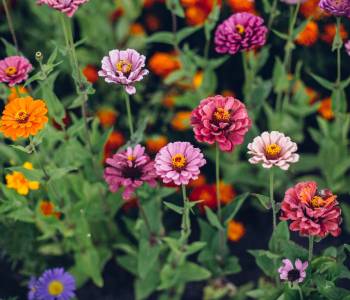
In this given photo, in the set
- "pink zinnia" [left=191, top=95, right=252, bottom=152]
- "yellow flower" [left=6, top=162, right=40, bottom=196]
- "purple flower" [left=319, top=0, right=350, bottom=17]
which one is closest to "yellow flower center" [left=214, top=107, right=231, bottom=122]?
"pink zinnia" [left=191, top=95, right=252, bottom=152]

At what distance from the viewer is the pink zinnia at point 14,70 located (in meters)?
1.90

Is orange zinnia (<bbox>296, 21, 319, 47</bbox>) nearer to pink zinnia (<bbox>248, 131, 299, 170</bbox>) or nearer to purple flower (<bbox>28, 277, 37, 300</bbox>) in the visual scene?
pink zinnia (<bbox>248, 131, 299, 170</bbox>)

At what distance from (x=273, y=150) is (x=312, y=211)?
0.22 meters

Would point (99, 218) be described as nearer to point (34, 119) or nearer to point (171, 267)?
point (171, 267)

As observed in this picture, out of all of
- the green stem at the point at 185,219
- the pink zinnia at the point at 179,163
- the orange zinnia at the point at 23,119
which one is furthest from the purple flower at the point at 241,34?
the orange zinnia at the point at 23,119

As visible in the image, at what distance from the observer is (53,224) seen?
7.48 feet

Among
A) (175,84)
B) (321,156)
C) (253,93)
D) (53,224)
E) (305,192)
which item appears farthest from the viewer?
(175,84)

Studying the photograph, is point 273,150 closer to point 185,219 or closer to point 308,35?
point 185,219

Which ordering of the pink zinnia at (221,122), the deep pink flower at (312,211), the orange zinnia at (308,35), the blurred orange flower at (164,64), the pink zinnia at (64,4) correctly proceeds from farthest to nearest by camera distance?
the blurred orange flower at (164,64) < the orange zinnia at (308,35) < the pink zinnia at (64,4) < the pink zinnia at (221,122) < the deep pink flower at (312,211)

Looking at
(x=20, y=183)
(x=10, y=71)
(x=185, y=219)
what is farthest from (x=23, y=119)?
(x=185, y=219)

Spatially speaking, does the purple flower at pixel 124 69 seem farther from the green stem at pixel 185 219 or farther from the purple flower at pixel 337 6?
the purple flower at pixel 337 6

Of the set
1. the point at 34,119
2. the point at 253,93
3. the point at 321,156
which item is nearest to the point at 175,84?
the point at 253,93

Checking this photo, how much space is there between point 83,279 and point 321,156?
1.27m

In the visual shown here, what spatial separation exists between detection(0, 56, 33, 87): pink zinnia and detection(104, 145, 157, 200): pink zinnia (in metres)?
0.42
